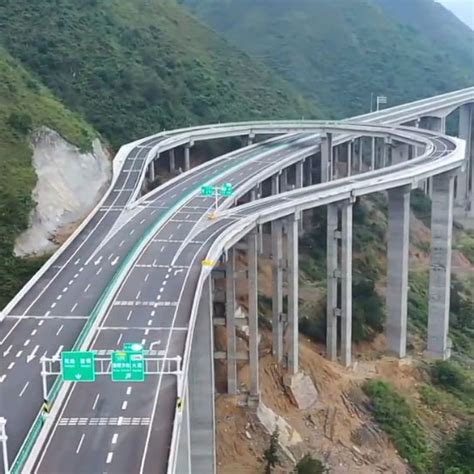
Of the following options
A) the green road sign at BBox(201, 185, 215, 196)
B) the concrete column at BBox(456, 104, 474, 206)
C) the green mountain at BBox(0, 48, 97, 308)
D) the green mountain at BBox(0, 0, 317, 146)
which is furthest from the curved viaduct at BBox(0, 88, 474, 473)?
the concrete column at BBox(456, 104, 474, 206)

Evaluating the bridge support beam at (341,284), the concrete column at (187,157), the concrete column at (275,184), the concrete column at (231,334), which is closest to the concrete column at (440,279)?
the bridge support beam at (341,284)

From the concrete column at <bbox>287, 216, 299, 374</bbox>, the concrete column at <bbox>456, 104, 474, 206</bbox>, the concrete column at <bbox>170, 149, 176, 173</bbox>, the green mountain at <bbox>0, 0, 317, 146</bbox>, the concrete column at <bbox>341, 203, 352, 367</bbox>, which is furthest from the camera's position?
the concrete column at <bbox>456, 104, 474, 206</bbox>

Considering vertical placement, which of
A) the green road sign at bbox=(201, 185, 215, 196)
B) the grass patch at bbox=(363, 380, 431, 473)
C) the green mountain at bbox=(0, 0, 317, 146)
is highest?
the green mountain at bbox=(0, 0, 317, 146)

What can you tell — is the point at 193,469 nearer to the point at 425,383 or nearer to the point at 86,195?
the point at 425,383

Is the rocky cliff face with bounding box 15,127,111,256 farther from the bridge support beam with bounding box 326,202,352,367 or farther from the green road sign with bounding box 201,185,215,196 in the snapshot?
the bridge support beam with bounding box 326,202,352,367

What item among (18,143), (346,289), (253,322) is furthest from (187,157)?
(253,322)

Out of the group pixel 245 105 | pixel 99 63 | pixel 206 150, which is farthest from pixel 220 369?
pixel 245 105

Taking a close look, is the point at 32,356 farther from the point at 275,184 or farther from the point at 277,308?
the point at 275,184
